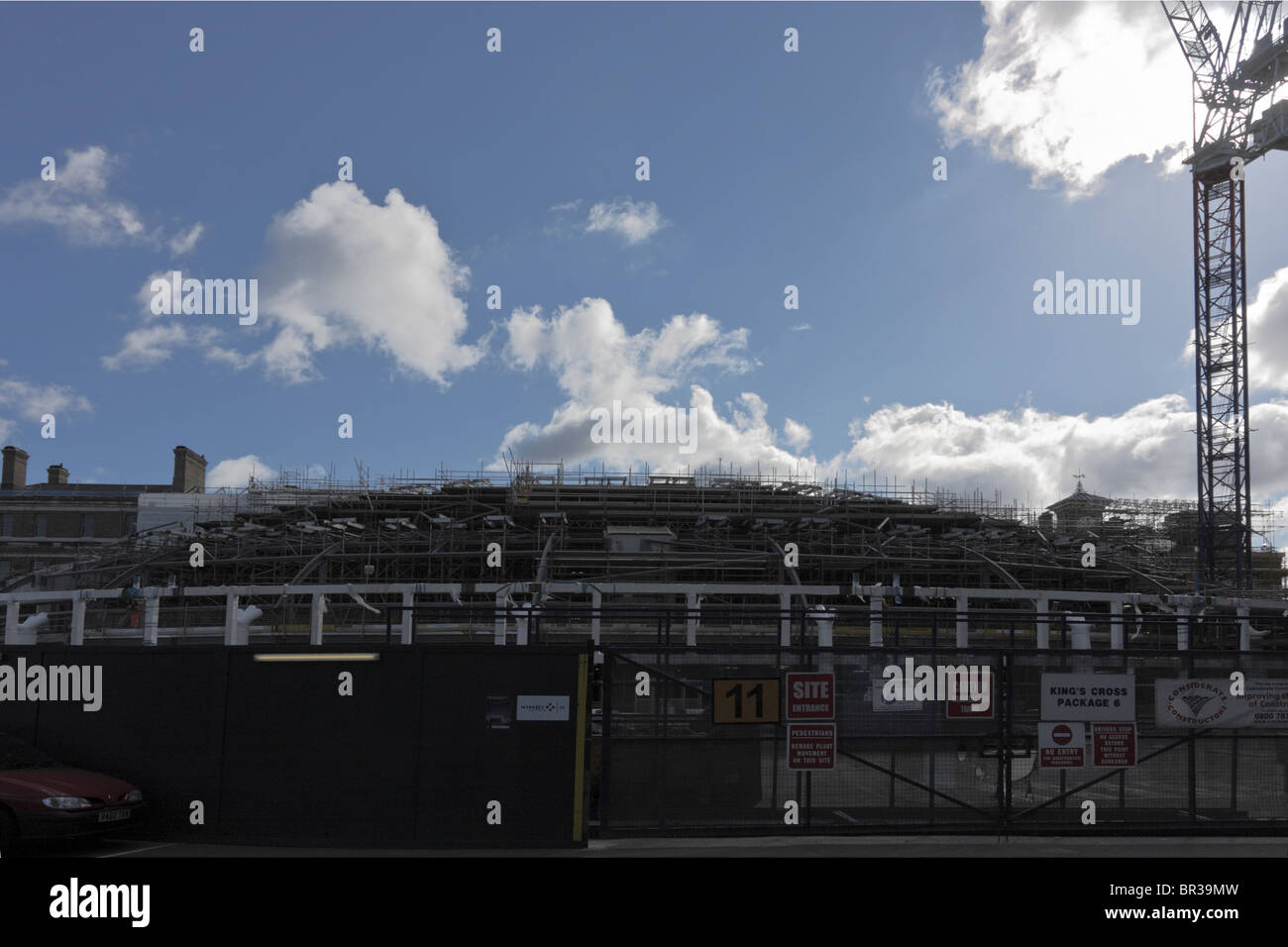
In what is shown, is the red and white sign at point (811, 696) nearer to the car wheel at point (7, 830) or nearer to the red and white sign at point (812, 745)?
the red and white sign at point (812, 745)

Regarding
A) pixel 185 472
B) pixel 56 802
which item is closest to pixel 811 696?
pixel 56 802

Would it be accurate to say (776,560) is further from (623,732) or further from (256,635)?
(623,732)

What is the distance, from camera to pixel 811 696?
11.7 m

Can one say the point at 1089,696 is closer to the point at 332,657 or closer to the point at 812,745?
the point at 812,745

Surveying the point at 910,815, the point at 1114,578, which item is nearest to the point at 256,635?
the point at 910,815

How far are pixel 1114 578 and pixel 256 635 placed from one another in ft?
148

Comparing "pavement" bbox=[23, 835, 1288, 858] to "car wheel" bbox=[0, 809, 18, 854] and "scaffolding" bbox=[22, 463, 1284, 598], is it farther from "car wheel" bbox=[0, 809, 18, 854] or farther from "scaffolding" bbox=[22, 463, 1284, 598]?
"scaffolding" bbox=[22, 463, 1284, 598]

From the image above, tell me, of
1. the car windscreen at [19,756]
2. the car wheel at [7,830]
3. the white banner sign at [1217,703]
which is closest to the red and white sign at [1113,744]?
the white banner sign at [1217,703]

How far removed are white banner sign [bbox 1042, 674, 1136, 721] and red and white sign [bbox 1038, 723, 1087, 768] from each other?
0.14 m

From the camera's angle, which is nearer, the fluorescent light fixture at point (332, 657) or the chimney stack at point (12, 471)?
the fluorescent light fixture at point (332, 657)

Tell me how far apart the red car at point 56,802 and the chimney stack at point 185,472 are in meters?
69.4

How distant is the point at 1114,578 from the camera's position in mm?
52719

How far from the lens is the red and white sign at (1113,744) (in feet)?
39.2

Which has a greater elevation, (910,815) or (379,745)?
(379,745)
